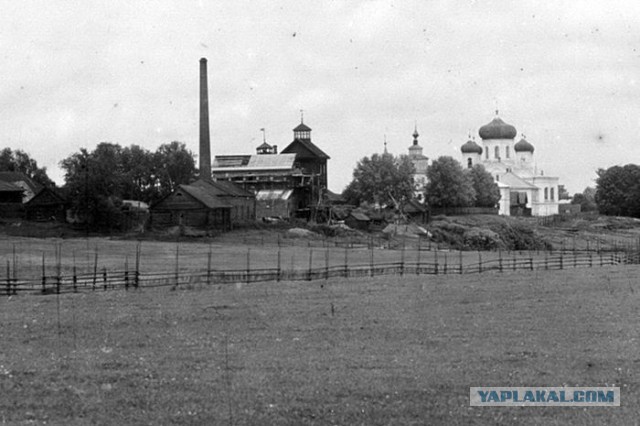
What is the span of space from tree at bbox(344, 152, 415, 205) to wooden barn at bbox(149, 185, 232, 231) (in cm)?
3725

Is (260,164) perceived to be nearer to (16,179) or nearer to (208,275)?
(16,179)

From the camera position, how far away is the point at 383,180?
110 meters

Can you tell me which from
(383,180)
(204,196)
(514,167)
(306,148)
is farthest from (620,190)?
(204,196)

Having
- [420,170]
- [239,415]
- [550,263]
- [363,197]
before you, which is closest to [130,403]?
[239,415]

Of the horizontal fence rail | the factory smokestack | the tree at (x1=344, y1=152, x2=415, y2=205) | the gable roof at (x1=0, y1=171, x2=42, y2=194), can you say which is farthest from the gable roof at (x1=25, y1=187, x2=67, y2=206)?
the tree at (x1=344, y1=152, x2=415, y2=205)

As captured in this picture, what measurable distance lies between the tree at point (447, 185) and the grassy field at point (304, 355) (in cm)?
8246

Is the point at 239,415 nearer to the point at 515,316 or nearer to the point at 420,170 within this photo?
the point at 515,316

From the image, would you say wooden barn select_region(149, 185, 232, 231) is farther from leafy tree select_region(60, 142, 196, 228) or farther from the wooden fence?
the wooden fence

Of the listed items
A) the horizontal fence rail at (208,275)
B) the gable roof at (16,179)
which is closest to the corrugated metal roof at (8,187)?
→ the gable roof at (16,179)

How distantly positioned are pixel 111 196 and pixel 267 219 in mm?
19216

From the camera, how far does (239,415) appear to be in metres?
16.3

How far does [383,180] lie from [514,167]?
55.0m

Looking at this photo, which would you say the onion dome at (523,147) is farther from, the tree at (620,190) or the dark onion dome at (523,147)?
the tree at (620,190)

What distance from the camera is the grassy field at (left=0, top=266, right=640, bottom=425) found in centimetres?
1666
